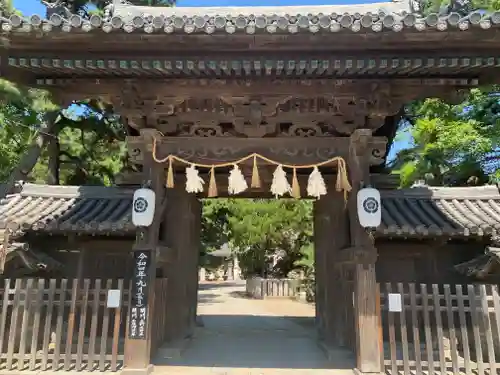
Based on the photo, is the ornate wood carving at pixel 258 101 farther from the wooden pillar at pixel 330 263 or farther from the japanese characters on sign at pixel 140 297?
the japanese characters on sign at pixel 140 297

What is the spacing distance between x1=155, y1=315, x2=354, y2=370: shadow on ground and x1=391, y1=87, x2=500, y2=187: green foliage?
7.01 metres

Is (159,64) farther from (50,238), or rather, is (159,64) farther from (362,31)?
(50,238)

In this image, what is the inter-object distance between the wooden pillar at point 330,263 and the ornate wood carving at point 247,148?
1.59 m

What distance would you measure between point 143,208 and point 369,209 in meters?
3.51

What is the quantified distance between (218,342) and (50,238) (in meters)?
4.32

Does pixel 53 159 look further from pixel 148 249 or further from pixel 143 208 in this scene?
pixel 148 249

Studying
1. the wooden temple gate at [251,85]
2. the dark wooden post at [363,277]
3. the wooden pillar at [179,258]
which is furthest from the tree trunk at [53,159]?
the dark wooden post at [363,277]

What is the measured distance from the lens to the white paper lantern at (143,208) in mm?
6305

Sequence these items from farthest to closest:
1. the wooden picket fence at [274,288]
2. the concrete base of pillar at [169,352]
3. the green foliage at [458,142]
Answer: the wooden picket fence at [274,288] < the green foliage at [458,142] < the concrete base of pillar at [169,352]

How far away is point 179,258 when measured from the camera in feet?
26.5

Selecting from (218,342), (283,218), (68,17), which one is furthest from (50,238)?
(283,218)

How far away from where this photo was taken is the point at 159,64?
18.9 ft

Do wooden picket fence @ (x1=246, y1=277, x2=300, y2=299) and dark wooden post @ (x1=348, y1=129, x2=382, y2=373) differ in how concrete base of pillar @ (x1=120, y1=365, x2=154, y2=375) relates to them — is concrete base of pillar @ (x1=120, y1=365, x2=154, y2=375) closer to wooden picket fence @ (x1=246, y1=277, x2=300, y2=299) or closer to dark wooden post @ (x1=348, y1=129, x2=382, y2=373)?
dark wooden post @ (x1=348, y1=129, x2=382, y2=373)

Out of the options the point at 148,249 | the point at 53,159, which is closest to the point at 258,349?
the point at 148,249
